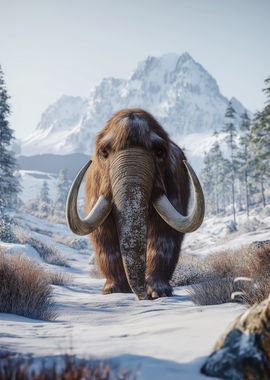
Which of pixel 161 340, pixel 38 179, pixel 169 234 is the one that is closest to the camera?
pixel 161 340

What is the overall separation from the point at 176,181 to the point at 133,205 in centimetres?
145

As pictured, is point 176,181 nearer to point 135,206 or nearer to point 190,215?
point 190,215

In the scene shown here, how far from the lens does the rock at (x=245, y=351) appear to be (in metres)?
2.08

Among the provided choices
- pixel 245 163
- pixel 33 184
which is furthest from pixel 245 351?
pixel 33 184

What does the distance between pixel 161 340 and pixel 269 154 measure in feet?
121

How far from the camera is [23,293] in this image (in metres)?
4.79

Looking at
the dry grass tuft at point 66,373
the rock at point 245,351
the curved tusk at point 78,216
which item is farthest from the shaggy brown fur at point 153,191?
the dry grass tuft at point 66,373

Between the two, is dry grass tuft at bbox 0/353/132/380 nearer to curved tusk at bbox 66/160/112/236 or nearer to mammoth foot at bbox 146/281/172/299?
curved tusk at bbox 66/160/112/236

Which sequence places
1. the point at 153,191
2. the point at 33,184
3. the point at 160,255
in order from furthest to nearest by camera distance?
the point at 33,184 → the point at 160,255 → the point at 153,191

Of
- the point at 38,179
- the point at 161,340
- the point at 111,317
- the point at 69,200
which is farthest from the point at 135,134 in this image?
the point at 38,179

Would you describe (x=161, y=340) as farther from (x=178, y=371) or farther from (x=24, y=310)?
(x=24, y=310)

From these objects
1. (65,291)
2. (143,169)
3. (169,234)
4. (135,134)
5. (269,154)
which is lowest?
(65,291)

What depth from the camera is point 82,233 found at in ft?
17.8

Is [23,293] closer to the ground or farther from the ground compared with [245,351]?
closer to the ground
